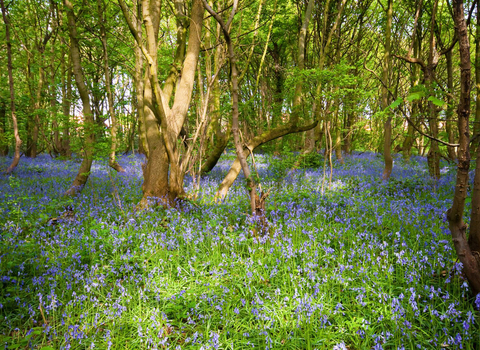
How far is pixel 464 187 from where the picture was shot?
2.76 meters

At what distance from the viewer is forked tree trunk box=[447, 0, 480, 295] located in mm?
2646

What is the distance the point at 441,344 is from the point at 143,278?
326 centimetres

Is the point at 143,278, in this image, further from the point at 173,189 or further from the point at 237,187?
the point at 237,187

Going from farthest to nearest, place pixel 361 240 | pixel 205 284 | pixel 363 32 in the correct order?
pixel 363 32, pixel 361 240, pixel 205 284

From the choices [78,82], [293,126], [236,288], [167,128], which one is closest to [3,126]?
[78,82]

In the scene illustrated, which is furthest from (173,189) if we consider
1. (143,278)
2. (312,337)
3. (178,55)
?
(312,337)

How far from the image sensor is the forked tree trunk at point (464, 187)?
2646 millimetres

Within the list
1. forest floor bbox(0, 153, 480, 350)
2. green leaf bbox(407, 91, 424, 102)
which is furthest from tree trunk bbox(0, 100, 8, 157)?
green leaf bbox(407, 91, 424, 102)

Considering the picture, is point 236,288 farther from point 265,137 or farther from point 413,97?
point 265,137

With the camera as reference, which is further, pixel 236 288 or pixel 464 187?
pixel 236 288

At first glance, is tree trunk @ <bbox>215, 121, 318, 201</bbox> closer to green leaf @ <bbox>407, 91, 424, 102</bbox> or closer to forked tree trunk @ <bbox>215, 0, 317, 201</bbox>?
forked tree trunk @ <bbox>215, 0, 317, 201</bbox>

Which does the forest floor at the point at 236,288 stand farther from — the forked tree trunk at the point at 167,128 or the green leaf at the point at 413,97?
the green leaf at the point at 413,97

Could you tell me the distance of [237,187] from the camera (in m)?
8.63

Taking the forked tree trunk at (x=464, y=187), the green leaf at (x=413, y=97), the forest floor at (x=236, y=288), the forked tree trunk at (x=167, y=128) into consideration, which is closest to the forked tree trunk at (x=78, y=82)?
the forked tree trunk at (x=167, y=128)
